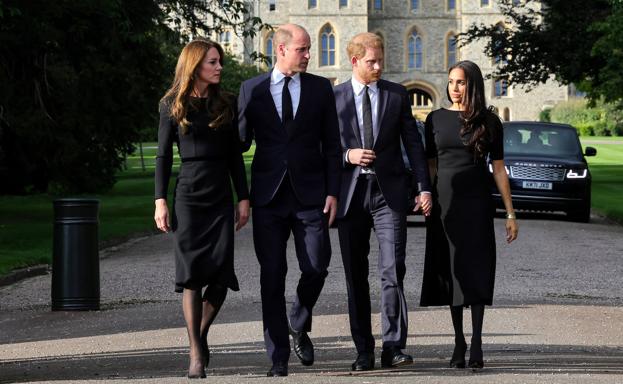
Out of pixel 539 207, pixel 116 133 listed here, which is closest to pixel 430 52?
pixel 116 133

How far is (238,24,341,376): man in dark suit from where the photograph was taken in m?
8.38

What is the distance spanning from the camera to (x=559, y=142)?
27484 mm

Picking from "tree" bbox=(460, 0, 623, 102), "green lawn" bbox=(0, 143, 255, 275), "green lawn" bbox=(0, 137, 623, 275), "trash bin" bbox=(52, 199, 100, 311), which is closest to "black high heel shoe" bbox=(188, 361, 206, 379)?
"trash bin" bbox=(52, 199, 100, 311)

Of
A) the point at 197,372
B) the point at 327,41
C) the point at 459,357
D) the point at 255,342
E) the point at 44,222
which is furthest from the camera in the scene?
the point at 327,41

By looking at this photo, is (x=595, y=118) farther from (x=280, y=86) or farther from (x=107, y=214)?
(x=280, y=86)

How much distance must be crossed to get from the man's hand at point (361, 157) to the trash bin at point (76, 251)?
5.37 meters

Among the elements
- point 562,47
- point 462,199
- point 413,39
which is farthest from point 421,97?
point 462,199

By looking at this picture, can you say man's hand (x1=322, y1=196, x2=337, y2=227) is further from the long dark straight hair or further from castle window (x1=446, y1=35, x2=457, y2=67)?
castle window (x1=446, y1=35, x2=457, y2=67)

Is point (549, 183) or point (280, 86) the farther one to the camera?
point (549, 183)

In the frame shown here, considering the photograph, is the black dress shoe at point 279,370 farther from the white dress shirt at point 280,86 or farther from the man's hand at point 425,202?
the white dress shirt at point 280,86

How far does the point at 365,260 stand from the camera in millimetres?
8883

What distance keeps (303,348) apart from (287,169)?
42.5 inches

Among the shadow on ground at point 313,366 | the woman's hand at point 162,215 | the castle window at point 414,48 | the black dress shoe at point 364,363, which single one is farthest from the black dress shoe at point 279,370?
the castle window at point 414,48

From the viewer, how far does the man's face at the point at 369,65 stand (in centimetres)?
876
